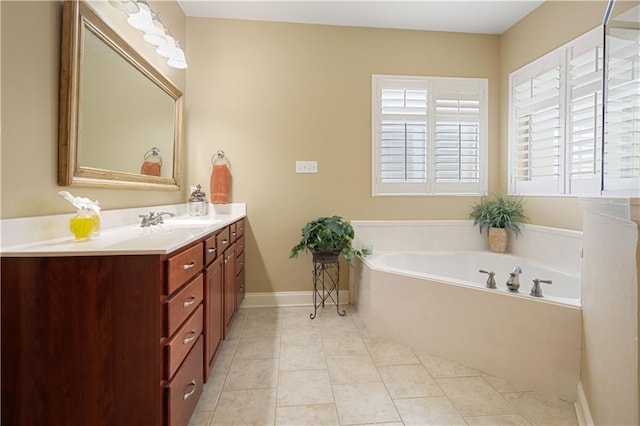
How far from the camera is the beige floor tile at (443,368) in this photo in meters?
1.73

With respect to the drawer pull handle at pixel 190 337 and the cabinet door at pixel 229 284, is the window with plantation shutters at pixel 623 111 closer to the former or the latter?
the drawer pull handle at pixel 190 337

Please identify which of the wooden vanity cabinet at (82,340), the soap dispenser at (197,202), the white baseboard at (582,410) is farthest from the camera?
the soap dispenser at (197,202)

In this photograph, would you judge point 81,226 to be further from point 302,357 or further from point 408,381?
point 408,381

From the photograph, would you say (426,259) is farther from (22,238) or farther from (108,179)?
(22,238)

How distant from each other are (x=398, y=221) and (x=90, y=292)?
2508 mm

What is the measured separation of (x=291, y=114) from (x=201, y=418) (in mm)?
2394

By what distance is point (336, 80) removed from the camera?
9.32ft

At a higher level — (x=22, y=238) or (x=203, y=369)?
(x=22, y=238)

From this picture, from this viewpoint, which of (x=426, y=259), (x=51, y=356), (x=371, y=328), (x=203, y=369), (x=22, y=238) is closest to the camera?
(x=51, y=356)

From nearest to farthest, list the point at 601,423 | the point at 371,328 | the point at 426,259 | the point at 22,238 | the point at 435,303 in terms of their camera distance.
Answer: the point at 22,238, the point at 601,423, the point at 435,303, the point at 371,328, the point at 426,259

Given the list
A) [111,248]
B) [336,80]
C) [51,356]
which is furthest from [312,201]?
[51,356]

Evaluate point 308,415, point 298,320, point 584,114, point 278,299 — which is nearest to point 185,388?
point 308,415

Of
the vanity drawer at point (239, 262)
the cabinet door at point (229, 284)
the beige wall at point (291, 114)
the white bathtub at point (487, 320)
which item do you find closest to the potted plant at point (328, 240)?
the white bathtub at point (487, 320)

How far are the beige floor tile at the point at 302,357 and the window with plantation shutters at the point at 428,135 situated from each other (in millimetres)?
1599
